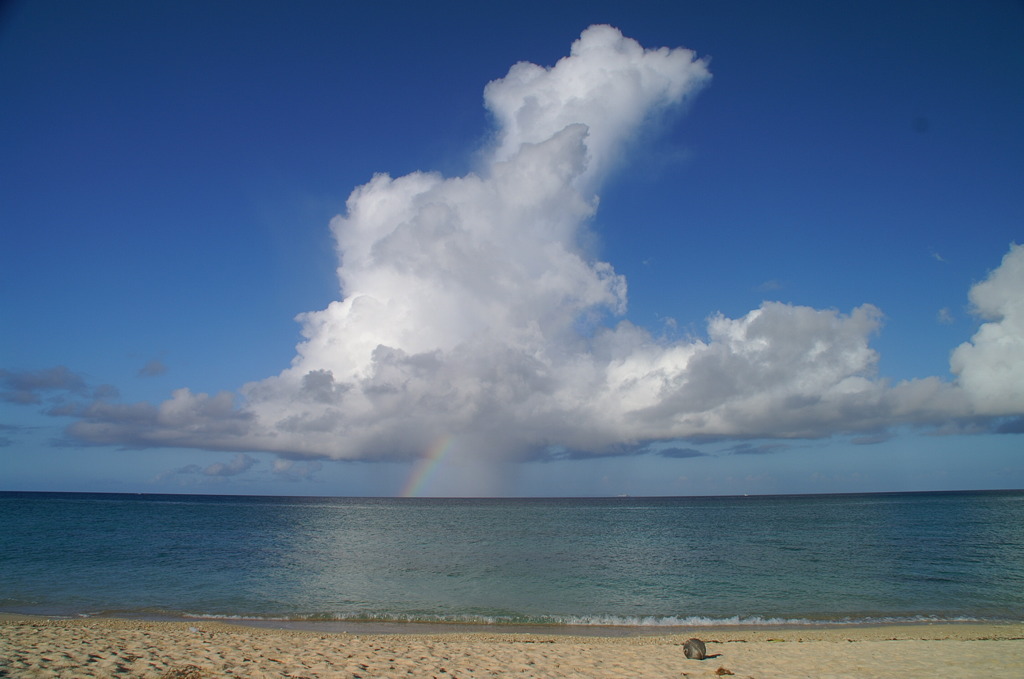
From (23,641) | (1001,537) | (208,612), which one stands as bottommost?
(1001,537)

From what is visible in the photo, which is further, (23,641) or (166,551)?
(166,551)

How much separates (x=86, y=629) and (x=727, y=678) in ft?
64.3

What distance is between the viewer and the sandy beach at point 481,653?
46.9 ft

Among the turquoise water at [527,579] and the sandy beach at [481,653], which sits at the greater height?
the sandy beach at [481,653]

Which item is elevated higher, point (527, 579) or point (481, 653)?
point (481, 653)

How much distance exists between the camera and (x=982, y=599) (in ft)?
86.0

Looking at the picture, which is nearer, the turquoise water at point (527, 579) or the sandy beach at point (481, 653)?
the sandy beach at point (481, 653)

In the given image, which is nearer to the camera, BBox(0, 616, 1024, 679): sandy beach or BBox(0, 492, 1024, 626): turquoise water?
BBox(0, 616, 1024, 679): sandy beach

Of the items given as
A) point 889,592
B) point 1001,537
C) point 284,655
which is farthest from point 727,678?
point 1001,537

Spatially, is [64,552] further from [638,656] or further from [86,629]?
[638,656]

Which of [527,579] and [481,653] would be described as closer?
[481,653]

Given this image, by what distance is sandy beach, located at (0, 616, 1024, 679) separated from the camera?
1430cm

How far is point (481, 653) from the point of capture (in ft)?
55.9

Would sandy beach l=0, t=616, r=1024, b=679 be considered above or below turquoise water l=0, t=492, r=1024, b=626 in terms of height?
above
